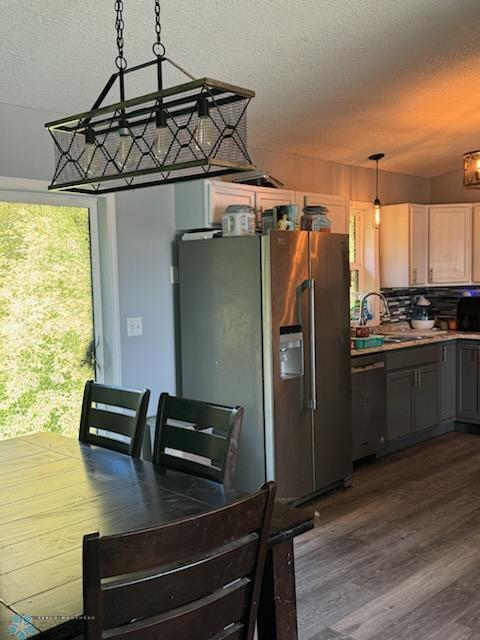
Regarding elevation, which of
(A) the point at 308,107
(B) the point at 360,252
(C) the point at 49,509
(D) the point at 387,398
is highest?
(A) the point at 308,107

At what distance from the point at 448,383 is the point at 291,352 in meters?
2.42

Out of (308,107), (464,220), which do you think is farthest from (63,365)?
(464,220)

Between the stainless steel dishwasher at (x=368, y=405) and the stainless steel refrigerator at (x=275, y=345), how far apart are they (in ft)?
1.25

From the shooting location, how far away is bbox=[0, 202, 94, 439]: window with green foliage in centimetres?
343

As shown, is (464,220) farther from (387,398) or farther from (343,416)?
(343,416)

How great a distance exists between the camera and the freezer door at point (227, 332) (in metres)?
3.73

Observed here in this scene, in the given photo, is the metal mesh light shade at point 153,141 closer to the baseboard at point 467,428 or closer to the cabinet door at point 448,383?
Result: the cabinet door at point 448,383

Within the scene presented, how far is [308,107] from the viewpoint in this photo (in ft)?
13.5

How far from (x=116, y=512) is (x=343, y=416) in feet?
8.57

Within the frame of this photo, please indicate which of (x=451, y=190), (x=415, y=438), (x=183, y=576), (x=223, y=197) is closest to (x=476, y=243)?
(x=451, y=190)

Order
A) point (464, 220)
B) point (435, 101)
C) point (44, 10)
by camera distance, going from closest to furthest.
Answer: point (44, 10)
point (435, 101)
point (464, 220)

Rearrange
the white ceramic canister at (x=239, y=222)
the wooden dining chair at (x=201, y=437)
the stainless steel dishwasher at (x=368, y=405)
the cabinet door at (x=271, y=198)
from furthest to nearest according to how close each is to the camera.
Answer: the stainless steel dishwasher at (x=368, y=405), the cabinet door at (x=271, y=198), the white ceramic canister at (x=239, y=222), the wooden dining chair at (x=201, y=437)

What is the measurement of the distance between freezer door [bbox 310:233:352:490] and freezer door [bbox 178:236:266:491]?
1.43 ft

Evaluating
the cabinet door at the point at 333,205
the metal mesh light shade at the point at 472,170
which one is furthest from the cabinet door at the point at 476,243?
the metal mesh light shade at the point at 472,170
